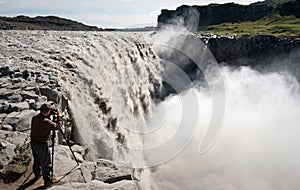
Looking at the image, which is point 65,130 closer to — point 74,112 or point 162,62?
point 74,112

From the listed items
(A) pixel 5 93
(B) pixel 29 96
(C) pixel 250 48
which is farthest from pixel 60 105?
(C) pixel 250 48

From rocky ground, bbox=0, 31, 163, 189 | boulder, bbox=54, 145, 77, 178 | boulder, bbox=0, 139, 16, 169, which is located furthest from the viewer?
boulder, bbox=54, 145, 77, 178

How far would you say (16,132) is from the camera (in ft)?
32.3

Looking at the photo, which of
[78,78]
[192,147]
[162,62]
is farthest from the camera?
[162,62]

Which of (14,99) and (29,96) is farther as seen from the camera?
(29,96)

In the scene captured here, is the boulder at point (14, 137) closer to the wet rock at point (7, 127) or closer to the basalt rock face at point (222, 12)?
the wet rock at point (7, 127)

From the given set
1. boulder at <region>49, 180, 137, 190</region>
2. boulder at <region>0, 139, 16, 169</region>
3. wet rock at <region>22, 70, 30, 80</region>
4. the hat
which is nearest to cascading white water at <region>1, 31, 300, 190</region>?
wet rock at <region>22, 70, 30, 80</region>

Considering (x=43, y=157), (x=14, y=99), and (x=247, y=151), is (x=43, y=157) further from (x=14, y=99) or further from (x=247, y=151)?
(x=247, y=151)

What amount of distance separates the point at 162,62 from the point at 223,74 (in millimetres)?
13815

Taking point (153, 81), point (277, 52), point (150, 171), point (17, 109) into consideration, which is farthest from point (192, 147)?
point (277, 52)

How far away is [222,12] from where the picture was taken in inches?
4601

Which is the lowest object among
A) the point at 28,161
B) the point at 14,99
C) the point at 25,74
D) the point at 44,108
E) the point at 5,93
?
the point at 28,161

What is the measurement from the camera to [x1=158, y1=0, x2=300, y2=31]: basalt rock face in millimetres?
108500

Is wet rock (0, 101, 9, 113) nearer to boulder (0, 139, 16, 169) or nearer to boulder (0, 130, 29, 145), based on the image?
boulder (0, 130, 29, 145)
